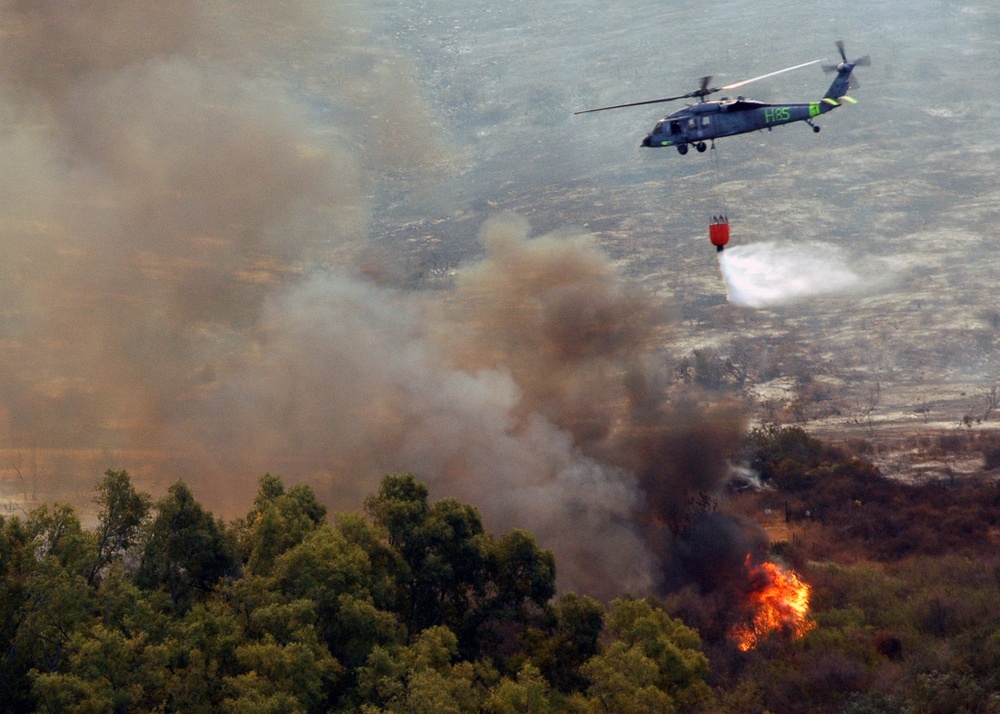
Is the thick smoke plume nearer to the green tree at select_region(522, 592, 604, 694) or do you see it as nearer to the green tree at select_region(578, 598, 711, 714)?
the green tree at select_region(522, 592, 604, 694)

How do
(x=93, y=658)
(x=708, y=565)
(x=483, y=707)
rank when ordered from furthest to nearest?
(x=708, y=565) < (x=483, y=707) < (x=93, y=658)

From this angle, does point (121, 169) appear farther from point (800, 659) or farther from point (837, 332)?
point (800, 659)

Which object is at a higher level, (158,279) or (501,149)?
(501,149)

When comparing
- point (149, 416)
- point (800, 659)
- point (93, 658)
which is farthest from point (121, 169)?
point (800, 659)

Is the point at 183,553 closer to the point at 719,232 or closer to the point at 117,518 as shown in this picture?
the point at 117,518

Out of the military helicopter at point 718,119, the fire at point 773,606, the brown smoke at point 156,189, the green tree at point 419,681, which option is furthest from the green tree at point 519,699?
the brown smoke at point 156,189
